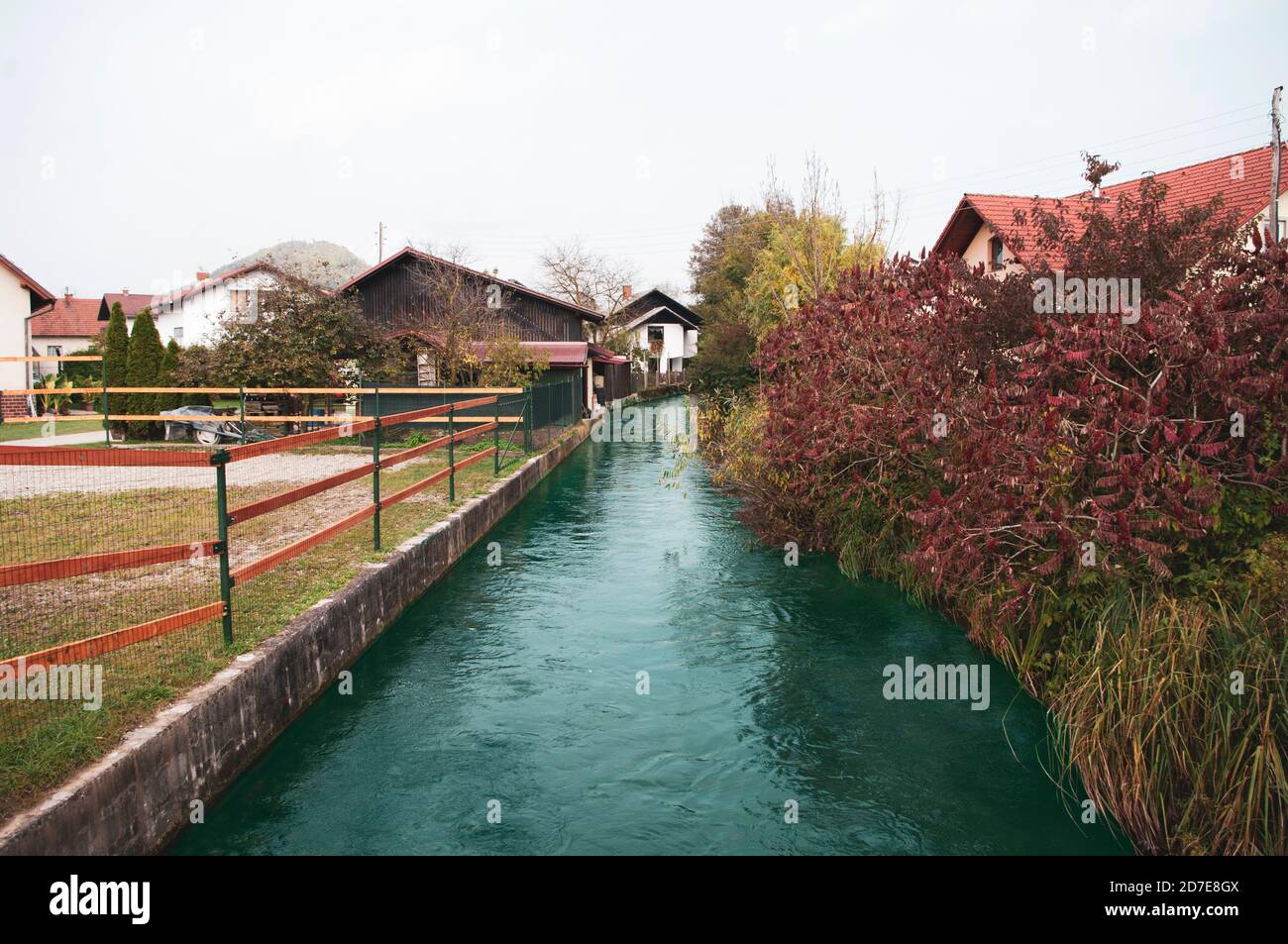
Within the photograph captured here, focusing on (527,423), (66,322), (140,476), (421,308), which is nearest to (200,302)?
(66,322)

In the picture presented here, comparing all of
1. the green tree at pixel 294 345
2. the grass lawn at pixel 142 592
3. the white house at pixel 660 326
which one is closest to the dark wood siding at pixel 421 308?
the green tree at pixel 294 345

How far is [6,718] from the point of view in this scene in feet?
16.6

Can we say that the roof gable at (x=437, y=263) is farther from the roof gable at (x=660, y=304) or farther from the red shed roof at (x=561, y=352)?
the roof gable at (x=660, y=304)

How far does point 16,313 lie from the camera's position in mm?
36688

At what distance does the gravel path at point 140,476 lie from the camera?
45.8ft

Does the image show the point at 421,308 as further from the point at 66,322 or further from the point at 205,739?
the point at 66,322

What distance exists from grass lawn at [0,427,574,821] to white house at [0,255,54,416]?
2590cm

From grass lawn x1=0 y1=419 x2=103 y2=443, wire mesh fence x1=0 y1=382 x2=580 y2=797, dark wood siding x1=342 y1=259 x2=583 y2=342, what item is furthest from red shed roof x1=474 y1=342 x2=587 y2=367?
wire mesh fence x1=0 y1=382 x2=580 y2=797

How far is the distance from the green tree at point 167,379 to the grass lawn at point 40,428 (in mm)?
1637

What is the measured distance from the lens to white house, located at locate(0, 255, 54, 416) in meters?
35.0

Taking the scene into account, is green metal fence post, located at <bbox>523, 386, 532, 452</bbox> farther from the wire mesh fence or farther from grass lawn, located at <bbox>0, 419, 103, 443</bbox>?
grass lawn, located at <bbox>0, 419, 103, 443</bbox>

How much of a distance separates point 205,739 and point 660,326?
2485 inches
